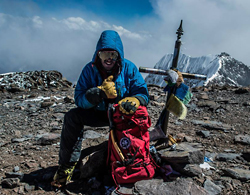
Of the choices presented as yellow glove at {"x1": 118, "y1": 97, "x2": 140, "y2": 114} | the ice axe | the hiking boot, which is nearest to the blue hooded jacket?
yellow glove at {"x1": 118, "y1": 97, "x2": 140, "y2": 114}

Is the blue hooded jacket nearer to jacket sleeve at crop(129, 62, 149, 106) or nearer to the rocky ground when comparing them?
jacket sleeve at crop(129, 62, 149, 106)

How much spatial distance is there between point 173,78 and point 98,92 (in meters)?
1.24

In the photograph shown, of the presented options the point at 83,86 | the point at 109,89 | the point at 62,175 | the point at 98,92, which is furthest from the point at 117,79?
the point at 62,175

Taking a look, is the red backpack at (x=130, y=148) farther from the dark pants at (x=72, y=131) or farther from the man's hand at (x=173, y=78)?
the man's hand at (x=173, y=78)

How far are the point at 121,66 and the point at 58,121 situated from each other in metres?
3.85

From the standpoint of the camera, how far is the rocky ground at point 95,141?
118 inches

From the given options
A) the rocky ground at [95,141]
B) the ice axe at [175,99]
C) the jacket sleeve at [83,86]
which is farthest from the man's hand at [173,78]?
the rocky ground at [95,141]

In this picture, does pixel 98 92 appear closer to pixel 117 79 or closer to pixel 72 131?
pixel 117 79

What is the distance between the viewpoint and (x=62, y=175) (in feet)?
10.2

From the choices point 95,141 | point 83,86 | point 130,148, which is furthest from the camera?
point 95,141

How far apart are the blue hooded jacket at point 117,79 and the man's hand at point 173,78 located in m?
0.43

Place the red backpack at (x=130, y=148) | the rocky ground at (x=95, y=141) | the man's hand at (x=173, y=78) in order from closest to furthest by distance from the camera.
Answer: the red backpack at (x=130, y=148) < the rocky ground at (x=95, y=141) < the man's hand at (x=173, y=78)

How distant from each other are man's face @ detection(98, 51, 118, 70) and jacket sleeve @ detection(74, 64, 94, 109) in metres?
0.29

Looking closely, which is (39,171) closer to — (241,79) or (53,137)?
(53,137)
